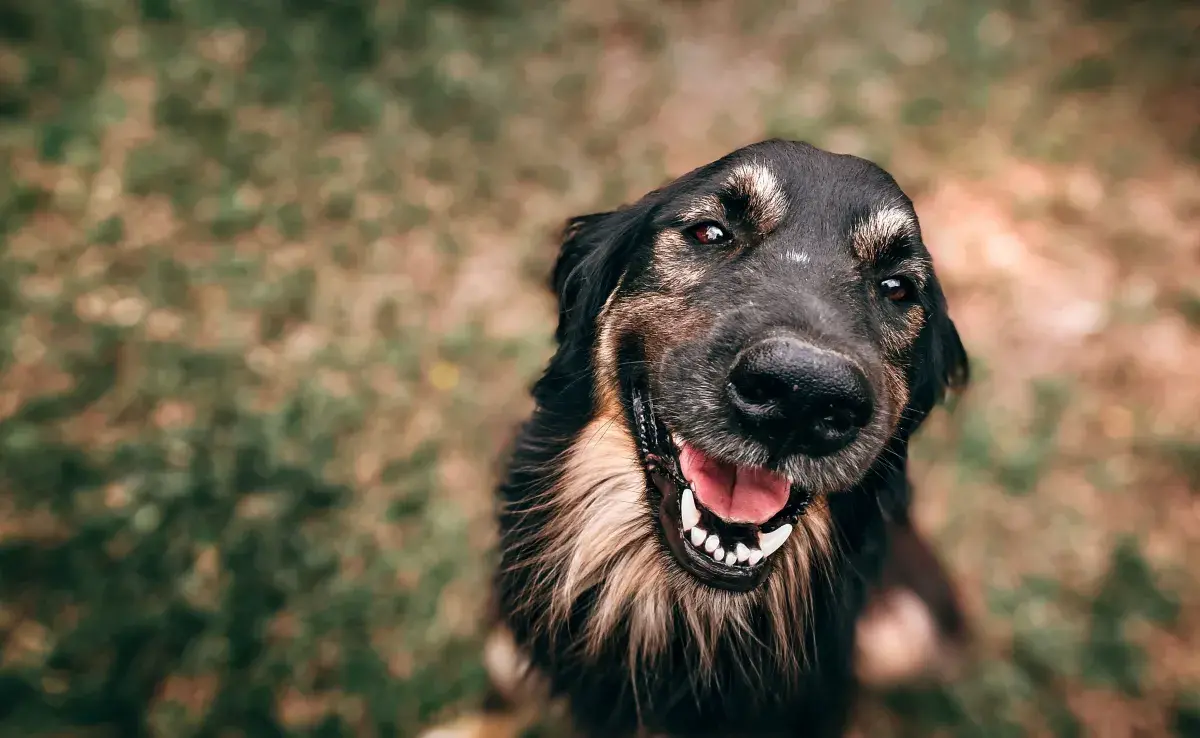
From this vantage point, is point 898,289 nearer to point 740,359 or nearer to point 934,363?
point 934,363

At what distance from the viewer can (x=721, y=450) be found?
2.00 m

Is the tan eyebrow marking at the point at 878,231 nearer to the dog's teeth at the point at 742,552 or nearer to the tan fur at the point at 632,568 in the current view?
the tan fur at the point at 632,568

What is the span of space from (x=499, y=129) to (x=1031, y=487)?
149 inches

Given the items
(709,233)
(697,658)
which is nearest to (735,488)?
(697,658)

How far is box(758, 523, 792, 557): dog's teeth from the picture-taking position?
7.11 ft

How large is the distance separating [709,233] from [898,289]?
2.06ft

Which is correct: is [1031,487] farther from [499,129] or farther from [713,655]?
[499,129]

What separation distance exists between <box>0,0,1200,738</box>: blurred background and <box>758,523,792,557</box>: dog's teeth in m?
1.73

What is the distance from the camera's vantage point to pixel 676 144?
4.96m

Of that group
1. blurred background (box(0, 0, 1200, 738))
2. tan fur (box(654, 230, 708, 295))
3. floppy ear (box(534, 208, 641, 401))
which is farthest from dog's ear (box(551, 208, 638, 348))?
blurred background (box(0, 0, 1200, 738))

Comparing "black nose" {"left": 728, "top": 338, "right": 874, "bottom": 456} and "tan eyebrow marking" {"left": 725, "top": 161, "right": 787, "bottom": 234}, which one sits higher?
"tan eyebrow marking" {"left": 725, "top": 161, "right": 787, "bottom": 234}

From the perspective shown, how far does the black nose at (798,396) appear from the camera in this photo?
1.81m

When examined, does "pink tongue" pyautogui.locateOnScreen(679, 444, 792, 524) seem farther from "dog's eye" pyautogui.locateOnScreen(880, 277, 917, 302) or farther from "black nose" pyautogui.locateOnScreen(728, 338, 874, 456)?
"dog's eye" pyautogui.locateOnScreen(880, 277, 917, 302)

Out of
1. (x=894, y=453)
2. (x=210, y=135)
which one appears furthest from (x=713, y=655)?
(x=210, y=135)
